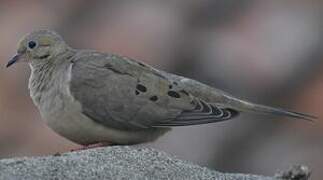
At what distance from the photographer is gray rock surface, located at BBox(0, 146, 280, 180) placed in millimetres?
6848

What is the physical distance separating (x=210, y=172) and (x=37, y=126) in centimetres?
757

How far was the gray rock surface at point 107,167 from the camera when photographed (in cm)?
685

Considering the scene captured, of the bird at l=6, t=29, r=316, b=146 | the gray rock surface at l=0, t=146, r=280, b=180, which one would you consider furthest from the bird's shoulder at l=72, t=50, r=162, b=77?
the gray rock surface at l=0, t=146, r=280, b=180

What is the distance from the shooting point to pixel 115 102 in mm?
8562

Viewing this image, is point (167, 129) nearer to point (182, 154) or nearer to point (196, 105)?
point (196, 105)

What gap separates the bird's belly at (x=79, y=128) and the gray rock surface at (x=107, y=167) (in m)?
0.81

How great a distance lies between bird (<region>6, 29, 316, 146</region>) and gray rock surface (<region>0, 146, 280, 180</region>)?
0.87 metres

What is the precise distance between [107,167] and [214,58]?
8.29 metres

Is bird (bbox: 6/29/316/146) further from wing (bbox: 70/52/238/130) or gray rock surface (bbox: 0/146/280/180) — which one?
gray rock surface (bbox: 0/146/280/180)

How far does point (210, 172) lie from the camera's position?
7.46m

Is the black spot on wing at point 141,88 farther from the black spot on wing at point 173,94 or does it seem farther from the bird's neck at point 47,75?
the bird's neck at point 47,75

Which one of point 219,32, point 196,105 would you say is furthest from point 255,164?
point 196,105

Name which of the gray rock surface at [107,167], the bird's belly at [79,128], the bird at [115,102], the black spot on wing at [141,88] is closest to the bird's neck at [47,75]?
the bird at [115,102]

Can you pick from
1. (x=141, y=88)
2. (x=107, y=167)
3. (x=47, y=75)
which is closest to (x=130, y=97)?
(x=141, y=88)
